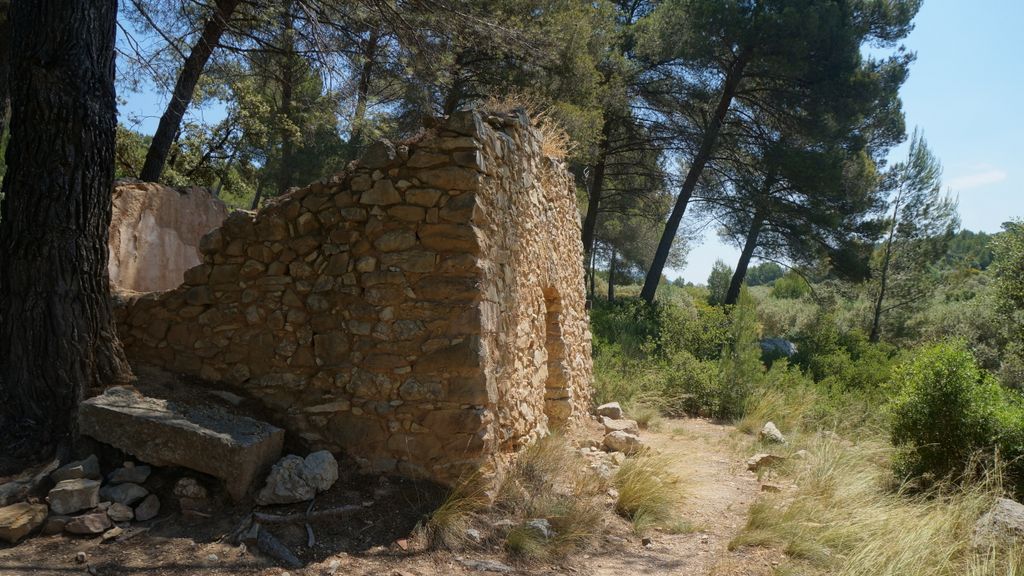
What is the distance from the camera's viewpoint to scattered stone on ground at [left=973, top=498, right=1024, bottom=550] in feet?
13.2

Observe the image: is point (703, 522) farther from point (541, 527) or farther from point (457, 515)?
point (457, 515)

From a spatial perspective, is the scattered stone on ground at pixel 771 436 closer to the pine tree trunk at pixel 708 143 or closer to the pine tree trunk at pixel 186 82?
the pine tree trunk at pixel 186 82

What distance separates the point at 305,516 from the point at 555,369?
10.7ft

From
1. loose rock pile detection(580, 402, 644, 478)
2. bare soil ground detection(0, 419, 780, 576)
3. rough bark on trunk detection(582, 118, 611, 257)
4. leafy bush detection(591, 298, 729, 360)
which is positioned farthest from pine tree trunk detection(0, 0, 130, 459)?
rough bark on trunk detection(582, 118, 611, 257)

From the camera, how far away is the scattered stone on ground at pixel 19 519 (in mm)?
3348

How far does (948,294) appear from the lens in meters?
22.1

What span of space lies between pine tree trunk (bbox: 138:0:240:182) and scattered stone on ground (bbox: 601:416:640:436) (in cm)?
567

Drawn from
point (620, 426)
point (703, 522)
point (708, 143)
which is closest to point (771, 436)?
point (620, 426)

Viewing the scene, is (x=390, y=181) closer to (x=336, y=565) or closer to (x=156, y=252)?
(x=336, y=565)

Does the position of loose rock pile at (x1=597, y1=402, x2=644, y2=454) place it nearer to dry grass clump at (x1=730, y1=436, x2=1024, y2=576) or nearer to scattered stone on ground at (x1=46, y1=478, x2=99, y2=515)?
dry grass clump at (x1=730, y1=436, x2=1024, y2=576)

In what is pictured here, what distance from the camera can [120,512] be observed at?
3637 mm

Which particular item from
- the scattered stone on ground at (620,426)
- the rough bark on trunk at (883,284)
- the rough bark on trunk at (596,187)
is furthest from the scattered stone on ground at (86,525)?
the rough bark on trunk at (883,284)

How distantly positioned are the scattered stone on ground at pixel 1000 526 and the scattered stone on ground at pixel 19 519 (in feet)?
17.7

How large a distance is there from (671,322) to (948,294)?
1574 centimetres
